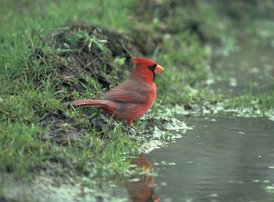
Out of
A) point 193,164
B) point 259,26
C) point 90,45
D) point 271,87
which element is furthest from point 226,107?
point 259,26

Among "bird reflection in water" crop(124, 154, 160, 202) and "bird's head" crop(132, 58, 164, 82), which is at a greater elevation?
"bird's head" crop(132, 58, 164, 82)

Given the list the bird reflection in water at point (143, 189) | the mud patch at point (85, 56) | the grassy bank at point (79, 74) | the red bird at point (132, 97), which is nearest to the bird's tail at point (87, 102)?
the red bird at point (132, 97)

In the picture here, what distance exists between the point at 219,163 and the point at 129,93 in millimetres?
1107

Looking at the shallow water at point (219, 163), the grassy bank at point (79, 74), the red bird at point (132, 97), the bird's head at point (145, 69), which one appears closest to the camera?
the shallow water at point (219, 163)

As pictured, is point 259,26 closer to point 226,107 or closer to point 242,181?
point 226,107

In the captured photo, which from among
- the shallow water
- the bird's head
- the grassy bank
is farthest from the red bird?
the shallow water

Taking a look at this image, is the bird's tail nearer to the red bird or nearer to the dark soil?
the red bird

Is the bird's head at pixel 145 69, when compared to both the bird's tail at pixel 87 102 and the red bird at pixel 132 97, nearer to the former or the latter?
the red bird at pixel 132 97

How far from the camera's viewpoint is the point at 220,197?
5.46 meters

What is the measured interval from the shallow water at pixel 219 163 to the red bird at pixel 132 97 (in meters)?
0.45

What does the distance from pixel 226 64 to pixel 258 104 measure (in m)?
2.88

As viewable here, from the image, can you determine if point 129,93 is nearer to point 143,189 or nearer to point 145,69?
point 145,69

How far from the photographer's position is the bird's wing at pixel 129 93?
6.83 metres

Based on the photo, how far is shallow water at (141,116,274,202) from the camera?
18.3 ft
